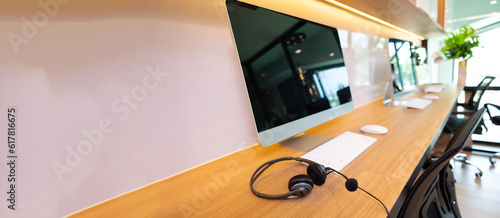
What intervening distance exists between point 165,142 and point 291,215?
0.50 metres

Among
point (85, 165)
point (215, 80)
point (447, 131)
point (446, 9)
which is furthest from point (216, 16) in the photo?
point (446, 9)

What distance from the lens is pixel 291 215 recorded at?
44cm

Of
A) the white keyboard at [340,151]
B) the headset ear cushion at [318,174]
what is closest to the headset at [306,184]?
the headset ear cushion at [318,174]

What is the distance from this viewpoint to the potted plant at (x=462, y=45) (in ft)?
9.72

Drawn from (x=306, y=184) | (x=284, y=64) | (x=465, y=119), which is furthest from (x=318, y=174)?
(x=465, y=119)

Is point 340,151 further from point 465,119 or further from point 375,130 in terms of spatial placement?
point 465,119

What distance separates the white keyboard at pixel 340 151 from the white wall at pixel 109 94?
0.39 meters

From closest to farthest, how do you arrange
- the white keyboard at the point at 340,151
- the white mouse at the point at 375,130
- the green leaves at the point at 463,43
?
the white keyboard at the point at 340,151 < the white mouse at the point at 375,130 < the green leaves at the point at 463,43

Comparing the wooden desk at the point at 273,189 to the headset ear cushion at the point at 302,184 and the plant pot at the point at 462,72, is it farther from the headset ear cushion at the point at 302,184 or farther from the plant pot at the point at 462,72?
the plant pot at the point at 462,72

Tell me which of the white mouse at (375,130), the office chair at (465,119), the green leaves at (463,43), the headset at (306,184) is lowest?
the office chair at (465,119)

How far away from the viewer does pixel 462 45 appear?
2.99m

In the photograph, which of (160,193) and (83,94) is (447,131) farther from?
(83,94)

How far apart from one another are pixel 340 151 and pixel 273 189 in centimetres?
34

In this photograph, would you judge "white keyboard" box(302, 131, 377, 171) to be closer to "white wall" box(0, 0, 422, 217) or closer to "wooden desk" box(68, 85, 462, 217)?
"wooden desk" box(68, 85, 462, 217)
